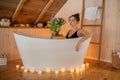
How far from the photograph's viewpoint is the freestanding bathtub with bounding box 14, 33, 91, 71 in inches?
115

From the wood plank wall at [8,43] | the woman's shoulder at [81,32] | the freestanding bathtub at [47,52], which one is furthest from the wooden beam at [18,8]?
the woman's shoulder at [81,32]

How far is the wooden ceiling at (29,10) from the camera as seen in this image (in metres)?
3.77

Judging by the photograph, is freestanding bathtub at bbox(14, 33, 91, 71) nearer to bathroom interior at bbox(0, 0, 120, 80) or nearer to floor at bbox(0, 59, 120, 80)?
bathroom interior at bbox(0, 0, 120, 80)

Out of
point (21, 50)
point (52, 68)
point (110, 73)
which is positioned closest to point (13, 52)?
point (21, 50)

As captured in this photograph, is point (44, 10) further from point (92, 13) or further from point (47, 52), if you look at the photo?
point (47, 52)

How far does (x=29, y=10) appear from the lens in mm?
4266

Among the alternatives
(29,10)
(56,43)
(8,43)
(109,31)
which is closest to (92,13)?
(109,31)

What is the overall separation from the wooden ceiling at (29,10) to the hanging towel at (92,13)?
2.94ft

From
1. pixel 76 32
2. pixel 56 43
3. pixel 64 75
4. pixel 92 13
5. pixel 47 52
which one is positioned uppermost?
pixel 92 13

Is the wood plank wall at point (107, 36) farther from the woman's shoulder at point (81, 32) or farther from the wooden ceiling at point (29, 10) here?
the woman's shoulder at point (81, 32)

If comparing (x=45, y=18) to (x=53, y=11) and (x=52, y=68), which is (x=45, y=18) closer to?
(x=53, y=11)

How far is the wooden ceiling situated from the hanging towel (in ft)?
2.94

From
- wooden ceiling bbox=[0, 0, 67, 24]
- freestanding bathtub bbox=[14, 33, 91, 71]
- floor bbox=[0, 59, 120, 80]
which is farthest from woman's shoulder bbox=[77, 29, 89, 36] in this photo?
wooden ceiling bbox=[0, 0, 67, 24]

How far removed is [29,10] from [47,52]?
1.78m
